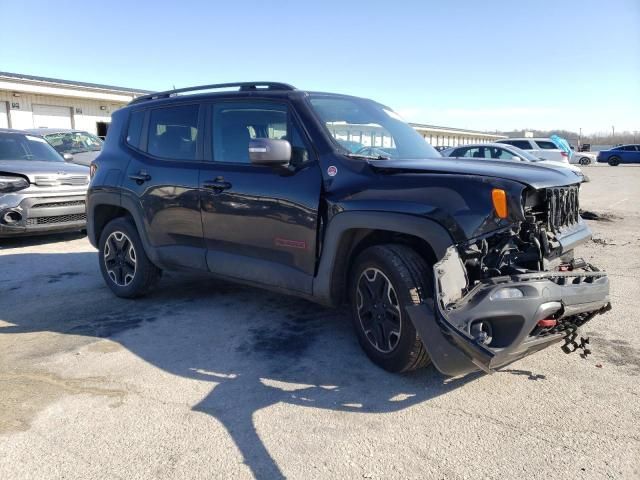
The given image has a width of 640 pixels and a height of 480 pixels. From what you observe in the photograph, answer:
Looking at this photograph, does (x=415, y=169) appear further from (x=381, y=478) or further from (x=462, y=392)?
(x=381, y=478)

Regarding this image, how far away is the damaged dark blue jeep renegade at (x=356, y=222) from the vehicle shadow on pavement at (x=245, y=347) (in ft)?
0.75

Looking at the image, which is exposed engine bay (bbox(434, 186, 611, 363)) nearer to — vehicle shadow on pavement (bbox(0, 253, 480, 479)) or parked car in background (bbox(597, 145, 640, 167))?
vehicle shadow on pavement (bbox(0, 253, 480, 479))

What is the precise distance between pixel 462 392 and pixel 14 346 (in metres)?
3.44

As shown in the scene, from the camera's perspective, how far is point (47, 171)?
8.80 meters

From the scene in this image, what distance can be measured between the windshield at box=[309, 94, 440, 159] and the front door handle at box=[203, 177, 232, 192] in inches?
38.1

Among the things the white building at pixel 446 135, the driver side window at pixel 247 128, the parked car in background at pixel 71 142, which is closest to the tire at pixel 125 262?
the driver side window at pixel 247 128

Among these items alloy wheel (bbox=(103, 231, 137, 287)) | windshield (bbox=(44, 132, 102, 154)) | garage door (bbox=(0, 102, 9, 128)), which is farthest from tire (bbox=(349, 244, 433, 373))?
garage door (bbox=(0, 102, 9, 128))

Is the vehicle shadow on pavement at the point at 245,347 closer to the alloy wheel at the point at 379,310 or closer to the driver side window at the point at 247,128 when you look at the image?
the alloy wheel at the point at 379,310

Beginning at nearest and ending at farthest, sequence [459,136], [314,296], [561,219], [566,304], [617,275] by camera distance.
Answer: [566,304]
[561,219]
[314,296]
[617,275]
[459,136]

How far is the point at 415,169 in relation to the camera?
358 cm

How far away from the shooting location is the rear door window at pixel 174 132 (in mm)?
4938

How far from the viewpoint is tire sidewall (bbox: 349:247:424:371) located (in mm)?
3420

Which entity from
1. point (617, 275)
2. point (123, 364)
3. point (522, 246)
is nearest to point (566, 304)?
point (522, 246)

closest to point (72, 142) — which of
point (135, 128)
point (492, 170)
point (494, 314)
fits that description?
point (135, 128)
